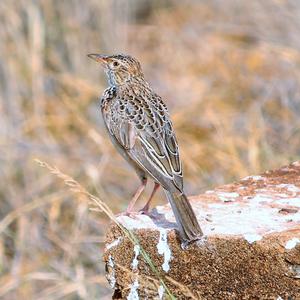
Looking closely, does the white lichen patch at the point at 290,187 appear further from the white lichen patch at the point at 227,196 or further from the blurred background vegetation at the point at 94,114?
the blurred background vegetation at the point at 94,114

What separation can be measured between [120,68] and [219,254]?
78.6 inches

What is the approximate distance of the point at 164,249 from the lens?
408 centimetres

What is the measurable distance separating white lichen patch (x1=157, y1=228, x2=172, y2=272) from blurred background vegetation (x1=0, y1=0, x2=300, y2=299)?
2.18 m

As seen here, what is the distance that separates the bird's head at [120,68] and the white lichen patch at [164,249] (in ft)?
5.39

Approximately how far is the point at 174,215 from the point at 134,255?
250mm

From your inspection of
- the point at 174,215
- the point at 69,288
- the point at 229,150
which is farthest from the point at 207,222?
the point at 229,150

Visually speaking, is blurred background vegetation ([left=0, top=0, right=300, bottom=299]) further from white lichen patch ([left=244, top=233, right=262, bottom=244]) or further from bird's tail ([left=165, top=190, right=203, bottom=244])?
white lichen patch ([left=244, top=233, right=262, bottom=244])

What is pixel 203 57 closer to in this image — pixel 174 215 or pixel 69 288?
pixel 69 288

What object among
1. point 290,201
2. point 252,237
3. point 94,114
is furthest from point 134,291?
point 94,114

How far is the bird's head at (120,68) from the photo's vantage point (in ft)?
18.4

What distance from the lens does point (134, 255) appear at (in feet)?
13.6

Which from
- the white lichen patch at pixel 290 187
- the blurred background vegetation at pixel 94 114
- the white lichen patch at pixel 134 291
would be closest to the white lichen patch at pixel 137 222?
the white lichen patch at pixel 134 291

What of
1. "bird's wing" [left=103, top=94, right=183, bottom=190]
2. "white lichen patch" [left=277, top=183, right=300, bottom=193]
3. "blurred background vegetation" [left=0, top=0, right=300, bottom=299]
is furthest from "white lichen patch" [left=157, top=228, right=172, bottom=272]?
"blurred background vegetation" [left=0, top=0, right=300, bottom=299]

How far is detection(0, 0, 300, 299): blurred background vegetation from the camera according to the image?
7.35 metres
